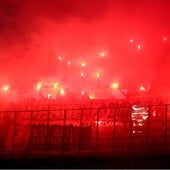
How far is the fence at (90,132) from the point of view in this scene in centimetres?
1080

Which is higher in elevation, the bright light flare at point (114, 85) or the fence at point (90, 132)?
the bright light flare at point (114, 85)

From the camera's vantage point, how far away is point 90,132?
11.6 meters

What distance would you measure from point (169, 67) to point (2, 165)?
8406 mm

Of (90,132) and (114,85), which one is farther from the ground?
(114,85)

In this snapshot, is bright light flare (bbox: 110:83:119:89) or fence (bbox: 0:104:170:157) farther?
bright light flare (bbox: 110:83:119:89)

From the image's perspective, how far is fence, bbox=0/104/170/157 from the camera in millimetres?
10805

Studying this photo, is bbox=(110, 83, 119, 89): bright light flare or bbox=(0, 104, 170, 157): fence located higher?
bbox=(110, 83, 119, 89): bright light flare

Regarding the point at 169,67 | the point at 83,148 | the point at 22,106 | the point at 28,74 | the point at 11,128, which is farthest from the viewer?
the point at 28,74

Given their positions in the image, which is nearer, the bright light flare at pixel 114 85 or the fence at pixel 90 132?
the fence at pixel 90 132

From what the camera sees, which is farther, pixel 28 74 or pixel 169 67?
pixel 28 74

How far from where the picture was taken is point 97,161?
10266mm

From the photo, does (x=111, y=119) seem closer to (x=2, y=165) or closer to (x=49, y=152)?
(x=49, y=152)

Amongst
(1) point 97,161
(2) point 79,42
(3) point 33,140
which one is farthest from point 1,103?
(2) point 79,42

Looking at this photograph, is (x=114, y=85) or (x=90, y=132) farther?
(x=114, y=85)
